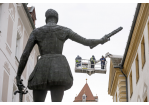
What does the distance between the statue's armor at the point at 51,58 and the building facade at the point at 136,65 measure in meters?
10.2

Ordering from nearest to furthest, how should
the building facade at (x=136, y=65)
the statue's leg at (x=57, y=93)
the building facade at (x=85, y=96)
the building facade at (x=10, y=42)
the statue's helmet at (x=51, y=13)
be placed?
the statue's leg at (x=57, y=93), the statue's helmet at (x=51, y=13), the building facade at (x=136, y=65), the building facade at (x=10, y=42), the building facade at (x=85, y=96)

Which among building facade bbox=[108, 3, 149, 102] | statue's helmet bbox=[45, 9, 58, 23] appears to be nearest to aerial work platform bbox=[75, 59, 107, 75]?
building facade bbox=[108, 3, 149, 102]

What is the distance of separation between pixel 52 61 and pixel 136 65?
15.2 metres

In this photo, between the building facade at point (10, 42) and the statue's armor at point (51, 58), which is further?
the building facade at point (10, 42)

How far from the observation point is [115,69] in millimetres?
27875

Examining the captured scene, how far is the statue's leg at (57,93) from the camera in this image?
7598 mm

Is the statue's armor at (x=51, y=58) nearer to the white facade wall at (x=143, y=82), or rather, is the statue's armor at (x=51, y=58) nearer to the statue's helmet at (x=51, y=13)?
the statue's helmet at (x=51, y=13)

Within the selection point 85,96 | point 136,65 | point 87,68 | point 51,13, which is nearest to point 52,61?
point 51,13

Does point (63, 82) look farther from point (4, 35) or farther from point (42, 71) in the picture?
point (4, 35)

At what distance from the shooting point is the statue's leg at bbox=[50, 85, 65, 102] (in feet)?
24.9

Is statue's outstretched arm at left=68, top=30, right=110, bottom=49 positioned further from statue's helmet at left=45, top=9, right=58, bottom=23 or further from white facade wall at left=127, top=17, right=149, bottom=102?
white facade wall at left=127, top=17, right=149, bottom=102

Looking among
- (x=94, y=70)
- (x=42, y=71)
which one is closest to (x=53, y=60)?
(x=42, y=71)

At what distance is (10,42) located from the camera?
2205cm

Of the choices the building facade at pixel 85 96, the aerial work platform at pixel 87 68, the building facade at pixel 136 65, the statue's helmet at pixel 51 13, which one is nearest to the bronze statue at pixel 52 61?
the statue's helmet at pixel 51 13
